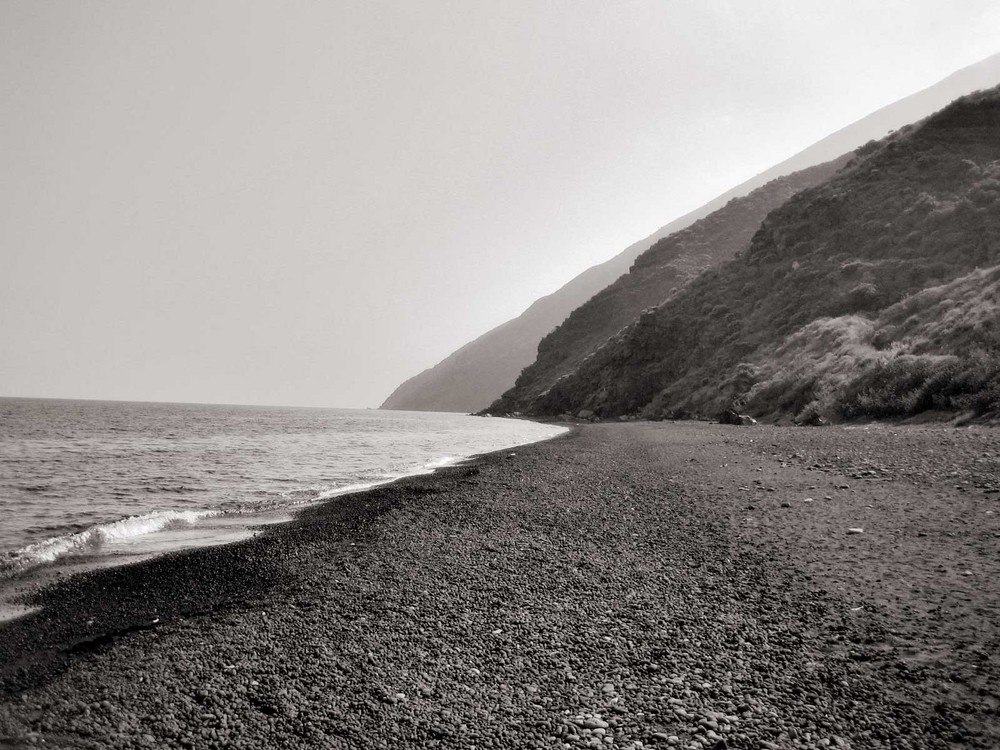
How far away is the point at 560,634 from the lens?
19.5 feet

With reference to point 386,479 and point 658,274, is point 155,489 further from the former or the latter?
point 658,274

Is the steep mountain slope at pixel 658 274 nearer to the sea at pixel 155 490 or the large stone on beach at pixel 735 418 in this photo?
the large stone on beach at pixel 735 418

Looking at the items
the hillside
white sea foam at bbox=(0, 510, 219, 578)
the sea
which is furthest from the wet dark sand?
the hillside

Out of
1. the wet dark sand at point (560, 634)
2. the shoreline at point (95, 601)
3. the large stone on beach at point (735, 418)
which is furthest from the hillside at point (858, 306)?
the shoreline at point (95, 601)

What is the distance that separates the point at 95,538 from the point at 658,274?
Answer: 87438mm

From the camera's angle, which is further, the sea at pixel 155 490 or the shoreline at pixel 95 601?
the sea at pixel 155 490

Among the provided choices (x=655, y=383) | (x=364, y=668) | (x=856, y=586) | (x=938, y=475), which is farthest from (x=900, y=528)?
(x=655, y=383)

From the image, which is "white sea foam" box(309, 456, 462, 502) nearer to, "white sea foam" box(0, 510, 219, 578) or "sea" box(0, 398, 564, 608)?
"sea" box(0, 398, 564, 608)

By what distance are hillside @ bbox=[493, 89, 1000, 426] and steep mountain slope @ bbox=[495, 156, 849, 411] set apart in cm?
2142

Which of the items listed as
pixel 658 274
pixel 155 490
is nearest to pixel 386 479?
pixel 155 490

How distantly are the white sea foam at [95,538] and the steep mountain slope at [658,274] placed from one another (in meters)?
74.1

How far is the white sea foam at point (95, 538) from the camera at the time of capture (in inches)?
396

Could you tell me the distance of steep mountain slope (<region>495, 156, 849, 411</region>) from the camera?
83.4m

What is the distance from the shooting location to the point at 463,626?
6.32m
